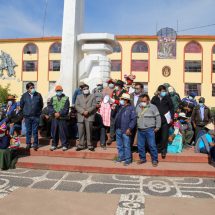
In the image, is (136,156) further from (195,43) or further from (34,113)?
(195,43)

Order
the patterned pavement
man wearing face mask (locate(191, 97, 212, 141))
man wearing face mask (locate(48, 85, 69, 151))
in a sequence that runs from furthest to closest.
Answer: man wearing face mask (locate(191, 97, 212, 141)), man wearing face mask (locate(48, 85, 69, 151)), the patterned pavement

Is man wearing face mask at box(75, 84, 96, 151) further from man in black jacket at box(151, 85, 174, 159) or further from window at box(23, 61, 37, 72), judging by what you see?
window at box(23, 61, 37, 72)

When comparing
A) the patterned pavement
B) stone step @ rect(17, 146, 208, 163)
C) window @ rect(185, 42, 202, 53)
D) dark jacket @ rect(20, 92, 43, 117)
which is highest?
window @ rect(185, 42, 202, 53)

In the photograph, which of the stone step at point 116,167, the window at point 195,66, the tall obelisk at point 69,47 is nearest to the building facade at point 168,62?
the window at point 195,66

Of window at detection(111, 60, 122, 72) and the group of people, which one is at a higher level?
window at detection(111, 60, 122, 72)

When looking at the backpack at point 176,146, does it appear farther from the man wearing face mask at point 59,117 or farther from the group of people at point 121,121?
the man wearing face mask at point 59,117

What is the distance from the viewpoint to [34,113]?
22.4 feet

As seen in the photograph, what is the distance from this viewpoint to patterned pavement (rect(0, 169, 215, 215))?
4605 mm

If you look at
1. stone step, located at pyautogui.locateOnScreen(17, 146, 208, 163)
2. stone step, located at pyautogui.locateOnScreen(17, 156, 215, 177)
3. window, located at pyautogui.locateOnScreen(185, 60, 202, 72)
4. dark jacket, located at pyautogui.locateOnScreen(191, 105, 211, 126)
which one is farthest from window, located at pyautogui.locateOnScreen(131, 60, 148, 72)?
stone step, located at pyautogui.locateOnScreen(17, 156, 215, 177)

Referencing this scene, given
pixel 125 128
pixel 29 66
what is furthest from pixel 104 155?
pixel 29 66

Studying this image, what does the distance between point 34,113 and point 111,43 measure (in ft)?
15.7

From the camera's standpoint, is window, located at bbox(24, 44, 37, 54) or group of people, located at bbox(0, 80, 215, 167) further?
window, located at bbox(24, 44, 37, 54)

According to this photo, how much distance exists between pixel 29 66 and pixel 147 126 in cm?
3422

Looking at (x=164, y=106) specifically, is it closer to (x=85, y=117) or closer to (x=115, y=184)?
(x=85, y=117)
